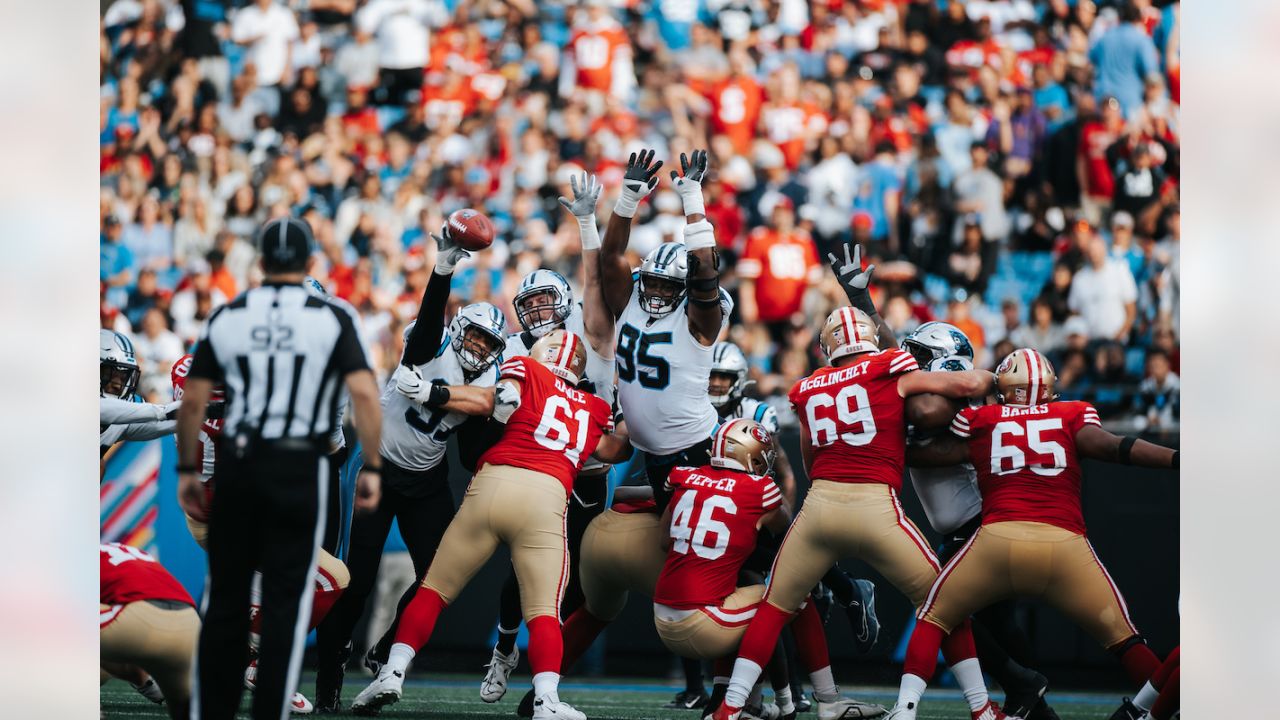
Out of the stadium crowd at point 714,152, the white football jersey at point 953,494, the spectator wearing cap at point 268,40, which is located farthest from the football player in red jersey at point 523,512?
the spectator wearing cap at point 268,40

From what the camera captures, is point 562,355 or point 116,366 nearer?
point 562,355

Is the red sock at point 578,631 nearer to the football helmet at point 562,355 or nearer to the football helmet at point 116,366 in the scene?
the football helmet at point 562,355

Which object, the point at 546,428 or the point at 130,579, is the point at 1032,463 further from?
the point at 130,579

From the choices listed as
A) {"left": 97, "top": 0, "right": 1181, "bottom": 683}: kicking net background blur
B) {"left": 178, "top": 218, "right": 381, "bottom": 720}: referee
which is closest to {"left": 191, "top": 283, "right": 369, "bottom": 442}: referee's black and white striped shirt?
{"left": 178, "top": 218, "right": 381, "bottom": 720}: referee

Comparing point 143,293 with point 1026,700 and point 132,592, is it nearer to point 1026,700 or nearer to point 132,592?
point 132,592

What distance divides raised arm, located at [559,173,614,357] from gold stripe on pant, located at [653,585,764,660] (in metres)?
1.60

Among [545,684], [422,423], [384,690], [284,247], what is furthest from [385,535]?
[284,247]

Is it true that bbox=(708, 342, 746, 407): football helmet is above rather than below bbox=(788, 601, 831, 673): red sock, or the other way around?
Answer: above

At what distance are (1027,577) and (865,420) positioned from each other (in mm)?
955

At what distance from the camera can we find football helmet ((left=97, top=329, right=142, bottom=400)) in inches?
280

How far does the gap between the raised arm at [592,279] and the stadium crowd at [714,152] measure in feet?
9.92

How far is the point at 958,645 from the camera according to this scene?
6.50 metres

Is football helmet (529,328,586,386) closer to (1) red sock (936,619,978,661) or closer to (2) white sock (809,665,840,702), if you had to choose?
(2) white sock (809,665,840,702)

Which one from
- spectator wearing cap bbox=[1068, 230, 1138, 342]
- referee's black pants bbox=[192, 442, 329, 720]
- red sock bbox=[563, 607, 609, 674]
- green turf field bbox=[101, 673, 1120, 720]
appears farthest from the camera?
spectator wearing cap bbox=[1068, 230, 1138, 342]
